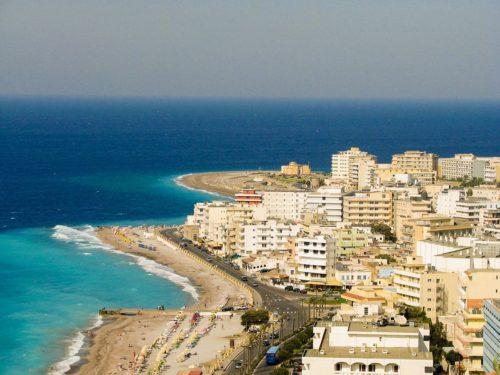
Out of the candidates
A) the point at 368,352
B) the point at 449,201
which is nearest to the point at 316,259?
the point at 449,201

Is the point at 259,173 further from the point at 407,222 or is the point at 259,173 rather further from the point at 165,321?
the point at 165,321

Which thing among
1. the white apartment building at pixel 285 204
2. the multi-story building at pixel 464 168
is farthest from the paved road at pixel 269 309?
the multi-story building at pixel 464 168

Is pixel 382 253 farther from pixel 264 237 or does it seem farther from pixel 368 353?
pixel 368 353

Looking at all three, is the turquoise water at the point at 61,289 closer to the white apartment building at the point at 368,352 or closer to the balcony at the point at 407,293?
the balcony at the point at 407,293

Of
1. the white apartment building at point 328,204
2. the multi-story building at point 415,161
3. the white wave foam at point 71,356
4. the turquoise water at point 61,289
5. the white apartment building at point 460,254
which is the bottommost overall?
the white wave foam at point 71,356

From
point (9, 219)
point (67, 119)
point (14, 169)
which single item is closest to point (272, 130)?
point (67, 119)

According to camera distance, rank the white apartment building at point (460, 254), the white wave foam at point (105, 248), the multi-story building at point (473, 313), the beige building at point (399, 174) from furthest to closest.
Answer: the beige building at point (399, 174) < the white wave foam at point (105, 248) < the white apartment building at point (460, 254) < the multi-story building at point (473, 313)

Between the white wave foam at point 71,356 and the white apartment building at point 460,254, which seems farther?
the white apartment building at point 460,254

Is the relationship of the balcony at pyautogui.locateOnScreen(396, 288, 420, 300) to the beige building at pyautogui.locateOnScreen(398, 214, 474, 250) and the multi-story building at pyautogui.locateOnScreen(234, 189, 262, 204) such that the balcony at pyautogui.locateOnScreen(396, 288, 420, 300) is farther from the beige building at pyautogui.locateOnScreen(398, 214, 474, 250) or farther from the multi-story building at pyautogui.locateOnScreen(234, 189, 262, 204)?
the multi-story building at pyautogui.locateOnScreen(234, 189, 262, 204)
